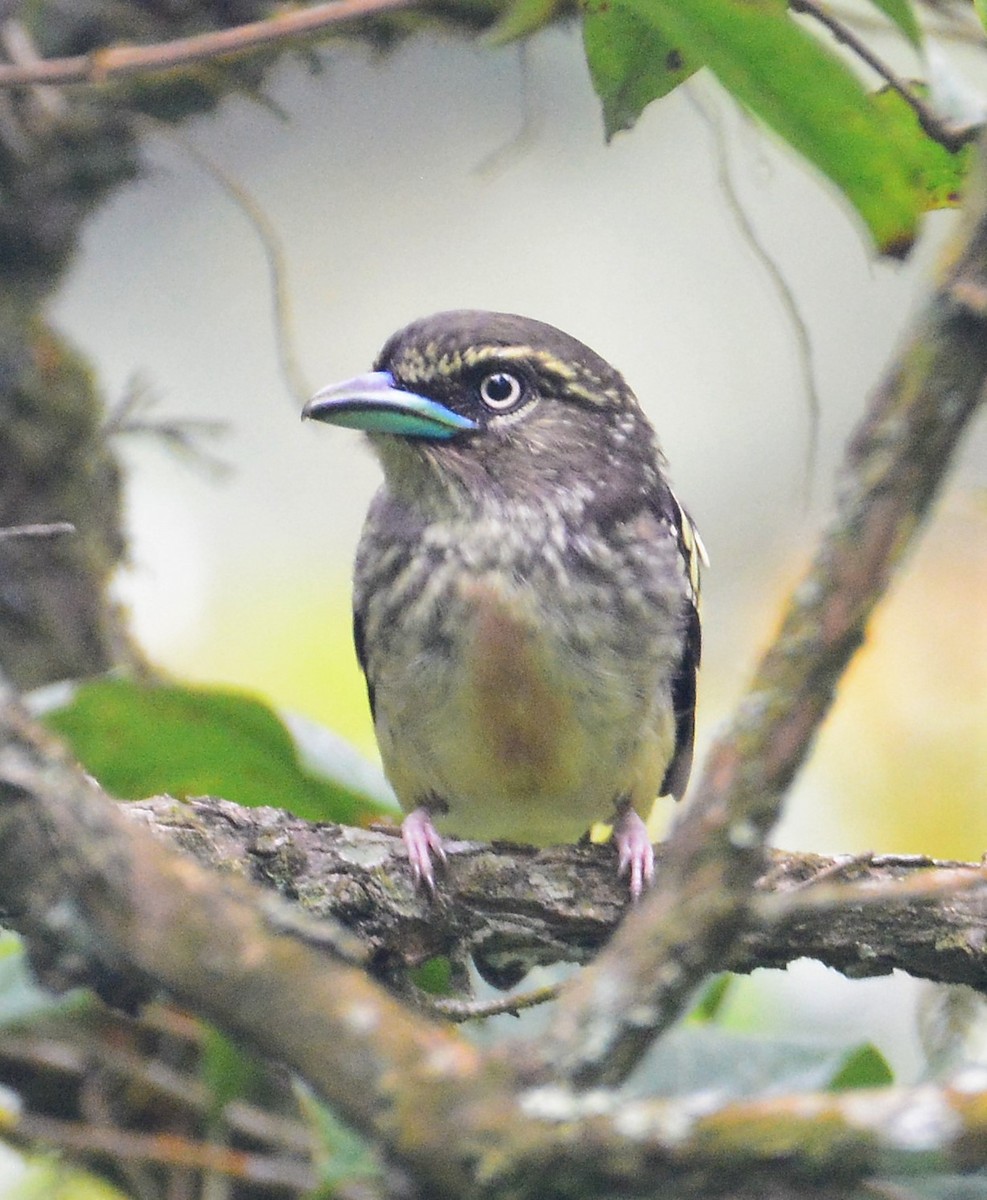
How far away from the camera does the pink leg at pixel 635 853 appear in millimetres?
2763

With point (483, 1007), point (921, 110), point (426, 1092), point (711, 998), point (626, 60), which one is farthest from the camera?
point (711, 998)

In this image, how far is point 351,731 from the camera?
18.3ft

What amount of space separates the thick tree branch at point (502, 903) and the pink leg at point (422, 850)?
0.02 metres

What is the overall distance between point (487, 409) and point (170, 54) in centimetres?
97

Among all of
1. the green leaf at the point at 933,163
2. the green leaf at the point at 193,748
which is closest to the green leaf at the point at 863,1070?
the green leaf at the point at 193,748

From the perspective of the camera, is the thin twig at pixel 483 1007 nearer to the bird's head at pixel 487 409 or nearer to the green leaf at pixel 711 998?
the green leaf at pixel 711 998

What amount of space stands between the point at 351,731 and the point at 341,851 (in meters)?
2.91

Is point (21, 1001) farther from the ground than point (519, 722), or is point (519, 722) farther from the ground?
point (519, 722)

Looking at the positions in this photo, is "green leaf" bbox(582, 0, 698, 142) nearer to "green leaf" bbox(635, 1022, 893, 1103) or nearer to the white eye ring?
the white eye ring

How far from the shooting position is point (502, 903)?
8.89 feet

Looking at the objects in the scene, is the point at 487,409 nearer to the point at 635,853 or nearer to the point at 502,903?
the point at 635,853

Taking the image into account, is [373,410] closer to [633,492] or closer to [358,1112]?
[633,492]

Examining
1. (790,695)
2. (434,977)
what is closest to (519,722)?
(434,977)

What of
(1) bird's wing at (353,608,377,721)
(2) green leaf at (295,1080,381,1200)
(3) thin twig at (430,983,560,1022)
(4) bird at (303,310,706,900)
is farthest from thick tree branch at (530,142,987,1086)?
(1) bird's wing at (353,608,377,721)
